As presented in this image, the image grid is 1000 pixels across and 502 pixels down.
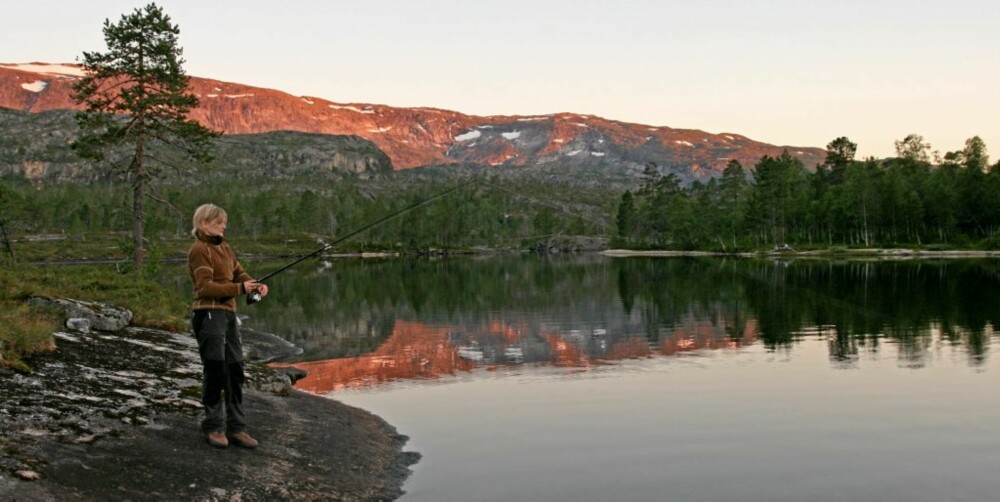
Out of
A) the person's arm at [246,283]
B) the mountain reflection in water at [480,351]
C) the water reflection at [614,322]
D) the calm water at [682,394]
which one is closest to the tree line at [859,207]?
the water reflection at [614,322]

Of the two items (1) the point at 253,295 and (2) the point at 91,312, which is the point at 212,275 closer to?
(1) the point at 253,295

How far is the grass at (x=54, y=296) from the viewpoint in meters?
15.6

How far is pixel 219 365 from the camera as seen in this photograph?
12.9 metres

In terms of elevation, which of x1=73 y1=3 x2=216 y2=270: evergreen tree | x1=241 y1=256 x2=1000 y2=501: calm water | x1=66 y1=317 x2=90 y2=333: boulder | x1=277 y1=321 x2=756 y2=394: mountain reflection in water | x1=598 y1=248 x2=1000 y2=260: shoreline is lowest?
x1=277 y1=321 x2=756 y2=394: mountain reflection in water

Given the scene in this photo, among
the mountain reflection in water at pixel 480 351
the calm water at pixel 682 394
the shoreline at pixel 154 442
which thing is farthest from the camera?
the mountain reflection in water at pixel 480 351

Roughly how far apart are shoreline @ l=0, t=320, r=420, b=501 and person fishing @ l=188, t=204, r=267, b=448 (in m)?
1.11

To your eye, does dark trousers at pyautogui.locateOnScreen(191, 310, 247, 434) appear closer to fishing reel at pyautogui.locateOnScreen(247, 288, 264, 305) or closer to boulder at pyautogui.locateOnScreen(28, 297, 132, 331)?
fishing reel at pyautogui.locateOnScreen(247, 288, 264, 305)

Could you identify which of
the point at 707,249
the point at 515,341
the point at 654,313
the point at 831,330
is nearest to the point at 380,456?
the point at 515,341

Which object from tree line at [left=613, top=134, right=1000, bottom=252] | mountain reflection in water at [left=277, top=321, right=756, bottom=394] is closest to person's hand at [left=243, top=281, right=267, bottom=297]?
mountain reflection in water at [left=277, top=321, right=756, bottom=394]

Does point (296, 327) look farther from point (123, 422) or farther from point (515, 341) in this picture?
point (123, 422)

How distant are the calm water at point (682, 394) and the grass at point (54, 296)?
6326 mm

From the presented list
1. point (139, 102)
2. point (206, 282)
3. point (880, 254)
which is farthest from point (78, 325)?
point (880, 254)

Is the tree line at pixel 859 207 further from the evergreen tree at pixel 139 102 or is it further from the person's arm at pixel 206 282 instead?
the person's arm at pixel 206 282

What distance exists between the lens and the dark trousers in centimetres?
1262
